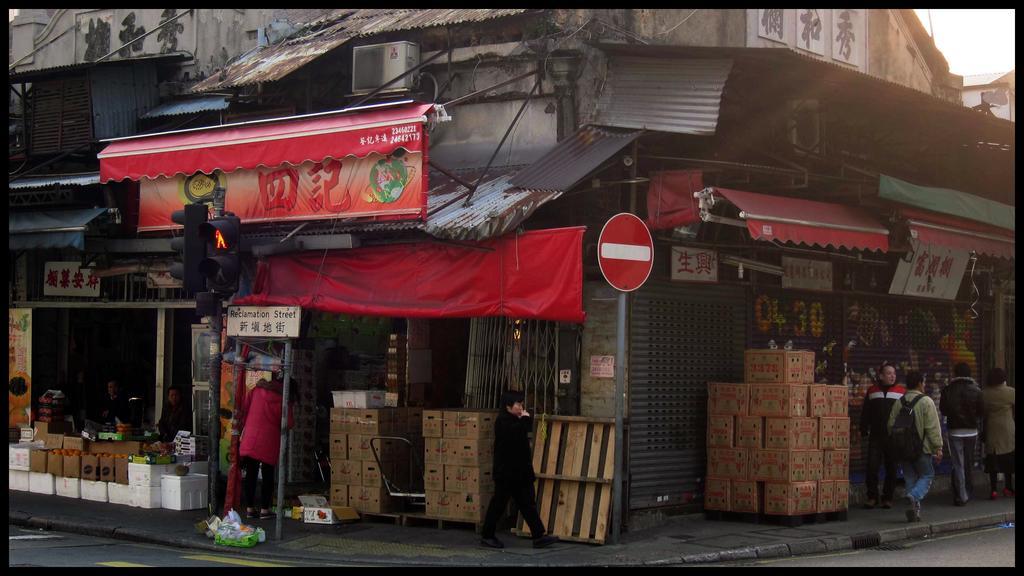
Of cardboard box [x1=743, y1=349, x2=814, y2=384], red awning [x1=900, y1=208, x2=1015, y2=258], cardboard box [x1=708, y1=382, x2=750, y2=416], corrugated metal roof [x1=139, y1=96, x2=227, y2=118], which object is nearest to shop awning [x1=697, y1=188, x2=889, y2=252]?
red awning [x1=900, y1=208, x2=1015, y2=258]

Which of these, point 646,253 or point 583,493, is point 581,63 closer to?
point 646,253

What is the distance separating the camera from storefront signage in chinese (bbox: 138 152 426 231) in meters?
12.7

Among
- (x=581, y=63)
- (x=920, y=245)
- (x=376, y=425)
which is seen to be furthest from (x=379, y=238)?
(x=920, y=245)

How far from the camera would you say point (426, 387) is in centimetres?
1457

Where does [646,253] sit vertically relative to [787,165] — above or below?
below

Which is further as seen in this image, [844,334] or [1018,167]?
[844,334]

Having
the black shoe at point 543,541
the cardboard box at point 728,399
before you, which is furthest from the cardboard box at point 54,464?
the cardboard box at point 728,399

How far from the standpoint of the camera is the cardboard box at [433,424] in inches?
513

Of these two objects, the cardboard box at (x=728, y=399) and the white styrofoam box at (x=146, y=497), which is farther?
the white styrofoam box at (x=146, y=497)

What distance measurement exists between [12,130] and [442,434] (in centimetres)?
1048

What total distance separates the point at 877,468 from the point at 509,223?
21.7ft

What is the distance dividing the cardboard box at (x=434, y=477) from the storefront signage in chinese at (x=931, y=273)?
24.1ft

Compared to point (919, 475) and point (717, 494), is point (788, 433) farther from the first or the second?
point (919, 475)

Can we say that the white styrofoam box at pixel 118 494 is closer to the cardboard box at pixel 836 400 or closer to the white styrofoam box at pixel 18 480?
the white styrofoam box at pixel 18 480
